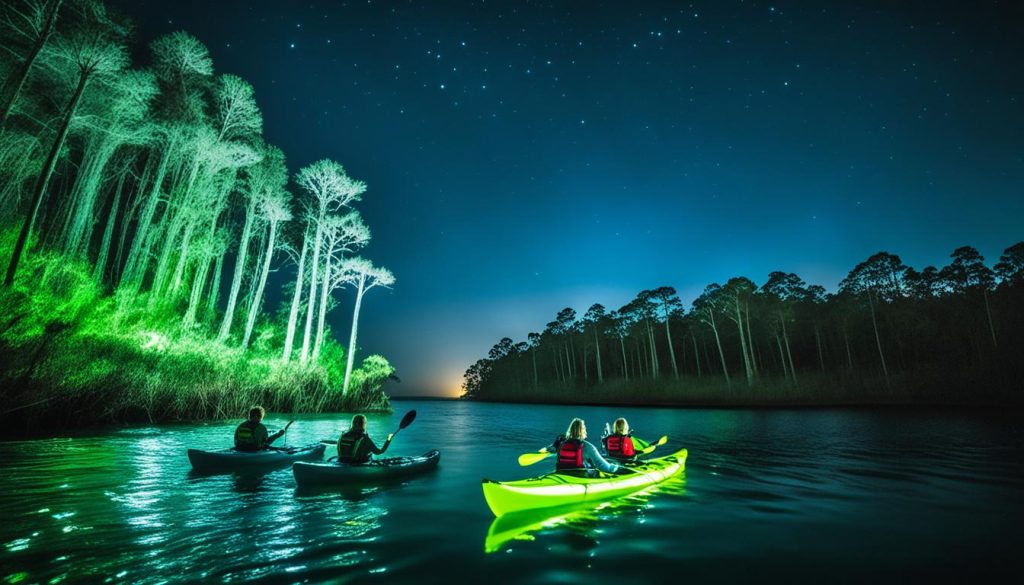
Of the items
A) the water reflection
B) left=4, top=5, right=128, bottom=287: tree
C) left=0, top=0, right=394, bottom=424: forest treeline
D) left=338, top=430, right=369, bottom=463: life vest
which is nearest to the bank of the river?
left=0, top=0, right=394, bottom=424: forest treeline

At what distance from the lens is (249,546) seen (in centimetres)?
470

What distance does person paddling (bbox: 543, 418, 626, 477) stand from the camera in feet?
24.1

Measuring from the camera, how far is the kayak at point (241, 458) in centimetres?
846

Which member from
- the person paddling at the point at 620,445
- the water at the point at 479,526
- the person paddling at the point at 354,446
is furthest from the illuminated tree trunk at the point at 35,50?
the person paddling at the point at 620,445

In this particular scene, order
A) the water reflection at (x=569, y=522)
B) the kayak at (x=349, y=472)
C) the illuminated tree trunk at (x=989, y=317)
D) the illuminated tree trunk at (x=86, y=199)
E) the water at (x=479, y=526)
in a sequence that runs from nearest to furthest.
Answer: the water at (x=479, y=526)
the water reflection at (x=569, y=522)
the kayak at (x=349, y=472)
the illuminated tree trunk at (x=86, y=199)
the illuminated tree trunk at (x=989, y=317)

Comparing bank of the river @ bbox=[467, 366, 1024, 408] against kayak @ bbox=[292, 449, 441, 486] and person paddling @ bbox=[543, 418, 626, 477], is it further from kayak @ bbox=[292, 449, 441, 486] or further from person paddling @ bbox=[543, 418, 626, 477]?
kayak @ bbox=[292, 449, 441, 486]

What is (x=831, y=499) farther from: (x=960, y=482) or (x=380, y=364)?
(x=380, y=364)

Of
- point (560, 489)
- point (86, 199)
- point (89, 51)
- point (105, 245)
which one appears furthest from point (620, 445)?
point (105, 245)

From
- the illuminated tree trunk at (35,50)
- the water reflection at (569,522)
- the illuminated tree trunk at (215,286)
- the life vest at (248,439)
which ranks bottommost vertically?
the water reflection at (569,522)

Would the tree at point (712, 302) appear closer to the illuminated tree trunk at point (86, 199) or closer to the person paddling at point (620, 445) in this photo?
the person paddling at point (620, 445)

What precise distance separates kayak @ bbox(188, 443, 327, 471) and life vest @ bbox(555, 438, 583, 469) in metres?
6.26

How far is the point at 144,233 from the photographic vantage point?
19203 mm

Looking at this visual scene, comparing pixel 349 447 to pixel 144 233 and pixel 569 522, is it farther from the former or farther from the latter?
pixel 144 233

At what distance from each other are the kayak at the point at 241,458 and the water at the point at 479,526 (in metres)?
0.28
